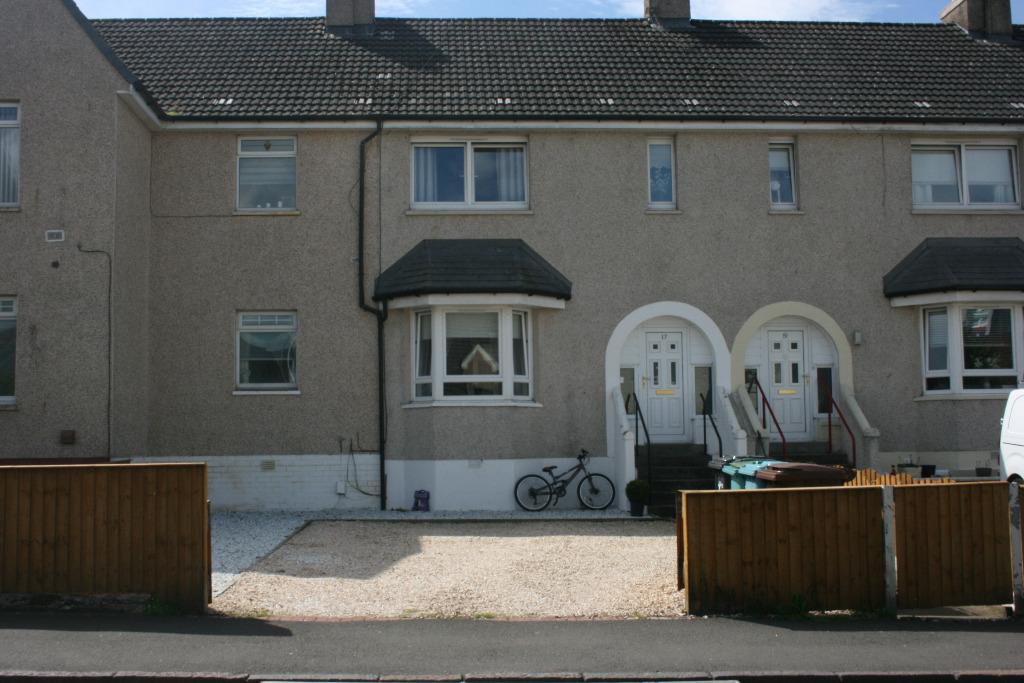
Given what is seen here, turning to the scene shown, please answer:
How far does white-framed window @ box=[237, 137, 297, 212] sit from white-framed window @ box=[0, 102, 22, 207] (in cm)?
354

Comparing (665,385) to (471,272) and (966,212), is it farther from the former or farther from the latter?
(966,212)

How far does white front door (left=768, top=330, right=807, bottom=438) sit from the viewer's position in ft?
60.2

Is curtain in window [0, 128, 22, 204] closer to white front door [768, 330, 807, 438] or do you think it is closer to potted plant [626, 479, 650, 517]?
potted plant [626, 479, 650, 517]

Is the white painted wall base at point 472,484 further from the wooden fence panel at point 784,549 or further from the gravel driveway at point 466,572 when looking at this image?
the wooden fence panel at point 784,549

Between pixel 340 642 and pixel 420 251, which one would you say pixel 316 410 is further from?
pixel 340 642

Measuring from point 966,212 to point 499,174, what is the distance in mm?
8283

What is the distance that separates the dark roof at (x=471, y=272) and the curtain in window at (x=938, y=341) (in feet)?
20.9

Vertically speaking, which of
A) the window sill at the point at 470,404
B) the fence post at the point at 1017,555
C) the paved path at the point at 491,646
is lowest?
the paved path at the point at 491,646

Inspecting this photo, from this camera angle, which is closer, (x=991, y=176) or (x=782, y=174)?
(x=782, y=174)

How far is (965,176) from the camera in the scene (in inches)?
733

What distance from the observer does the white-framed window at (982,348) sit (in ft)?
58.0

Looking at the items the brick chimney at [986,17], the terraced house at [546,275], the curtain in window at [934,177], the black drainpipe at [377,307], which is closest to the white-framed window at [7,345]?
the terraced house at [546,275]

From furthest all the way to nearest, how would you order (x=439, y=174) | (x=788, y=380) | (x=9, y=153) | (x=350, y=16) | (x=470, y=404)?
1. (x=350, y=16)
2. (x=788, y=380)
3. (x=439, y=174)
4. (x=470, y=404)
5. (x=9, y=153)

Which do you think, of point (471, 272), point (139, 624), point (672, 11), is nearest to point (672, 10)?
point (672, 11)
